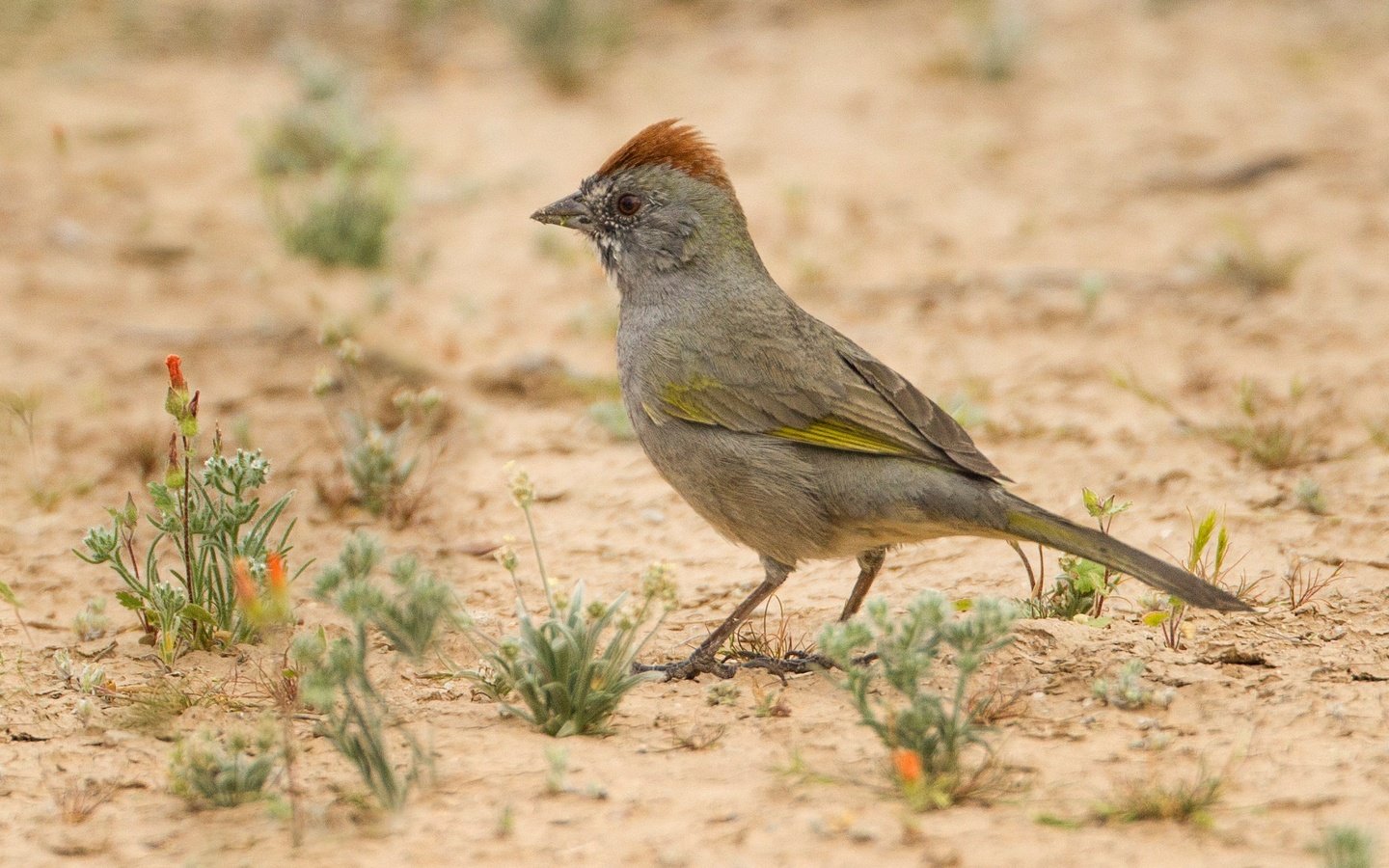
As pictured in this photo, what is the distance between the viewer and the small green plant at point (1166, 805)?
342 centimetres

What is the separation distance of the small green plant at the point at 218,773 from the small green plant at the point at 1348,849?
2.33 meters

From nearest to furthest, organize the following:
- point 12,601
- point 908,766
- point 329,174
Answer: point 908,766
point 12,601
point 329,174

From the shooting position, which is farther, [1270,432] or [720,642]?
[1270,432]

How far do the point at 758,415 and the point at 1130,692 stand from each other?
1450 millimetres

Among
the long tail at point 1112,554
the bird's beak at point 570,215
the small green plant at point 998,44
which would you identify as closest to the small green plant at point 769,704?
the long tail at point 1112,554

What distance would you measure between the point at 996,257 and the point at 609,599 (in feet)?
12.8

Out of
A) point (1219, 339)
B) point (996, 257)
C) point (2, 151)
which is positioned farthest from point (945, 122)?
point (2, 151)

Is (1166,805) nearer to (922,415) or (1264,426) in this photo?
(922,415)

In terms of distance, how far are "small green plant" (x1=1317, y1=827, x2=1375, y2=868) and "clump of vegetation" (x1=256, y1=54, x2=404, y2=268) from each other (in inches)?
233

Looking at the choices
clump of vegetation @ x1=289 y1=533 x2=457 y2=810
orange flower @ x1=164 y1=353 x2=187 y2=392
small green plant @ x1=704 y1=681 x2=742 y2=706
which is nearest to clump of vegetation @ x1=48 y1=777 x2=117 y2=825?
clump of vegetation @ x1=289 y1=533 x2=457 y2=810

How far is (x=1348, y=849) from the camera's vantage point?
293 centimetres

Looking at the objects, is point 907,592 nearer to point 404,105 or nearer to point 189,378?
point 189,378

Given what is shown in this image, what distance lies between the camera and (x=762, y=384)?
4867 millimetres

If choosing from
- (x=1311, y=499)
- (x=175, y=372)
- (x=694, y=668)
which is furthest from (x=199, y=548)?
(x=1311, y=499)
